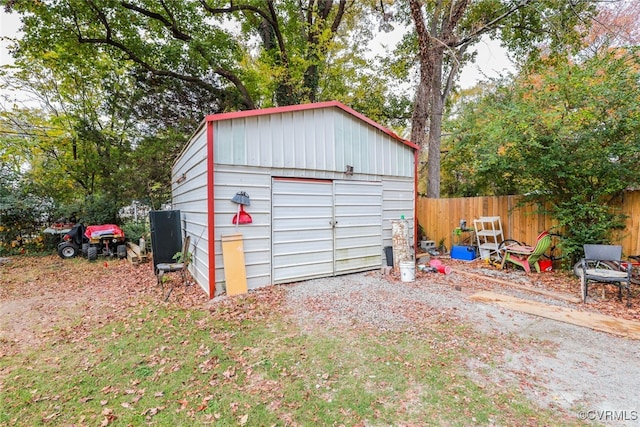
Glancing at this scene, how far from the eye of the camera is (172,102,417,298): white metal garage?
4.89 metres

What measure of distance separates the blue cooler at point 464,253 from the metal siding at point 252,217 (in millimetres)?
5319

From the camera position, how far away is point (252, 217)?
5.15 meters

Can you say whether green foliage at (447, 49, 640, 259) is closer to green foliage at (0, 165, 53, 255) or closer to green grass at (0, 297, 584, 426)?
green grass at (0, 297, 584, 426)

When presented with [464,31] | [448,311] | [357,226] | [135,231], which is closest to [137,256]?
[135,231]

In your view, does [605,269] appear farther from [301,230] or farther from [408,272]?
[301,230]

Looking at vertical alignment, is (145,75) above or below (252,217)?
above

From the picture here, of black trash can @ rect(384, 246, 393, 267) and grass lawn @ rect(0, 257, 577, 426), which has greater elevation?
black trash can @ rect(384, 246, 393, 267)

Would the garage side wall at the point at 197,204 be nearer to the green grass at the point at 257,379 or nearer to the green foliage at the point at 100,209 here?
the green grass at the point at 257,379

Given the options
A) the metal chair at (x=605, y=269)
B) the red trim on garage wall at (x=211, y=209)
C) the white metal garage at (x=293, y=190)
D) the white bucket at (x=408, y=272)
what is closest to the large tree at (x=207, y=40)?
the white metal garage at (x=293, y=190)

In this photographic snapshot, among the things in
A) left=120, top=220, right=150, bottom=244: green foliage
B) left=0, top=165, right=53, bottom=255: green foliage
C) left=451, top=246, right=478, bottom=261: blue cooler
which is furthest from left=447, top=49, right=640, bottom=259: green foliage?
left=0, top=165, right=53, bottom=255: green foliage

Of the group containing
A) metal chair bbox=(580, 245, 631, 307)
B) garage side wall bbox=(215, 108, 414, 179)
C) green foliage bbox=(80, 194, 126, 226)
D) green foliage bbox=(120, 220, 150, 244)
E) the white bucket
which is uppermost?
garage side wall bbox=(215, 108, 414, 179)

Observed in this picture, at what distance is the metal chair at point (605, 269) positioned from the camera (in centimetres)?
423

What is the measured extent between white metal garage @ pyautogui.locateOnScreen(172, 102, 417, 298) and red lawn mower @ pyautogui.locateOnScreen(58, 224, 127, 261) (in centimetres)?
325

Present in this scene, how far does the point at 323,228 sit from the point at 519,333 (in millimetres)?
3568
